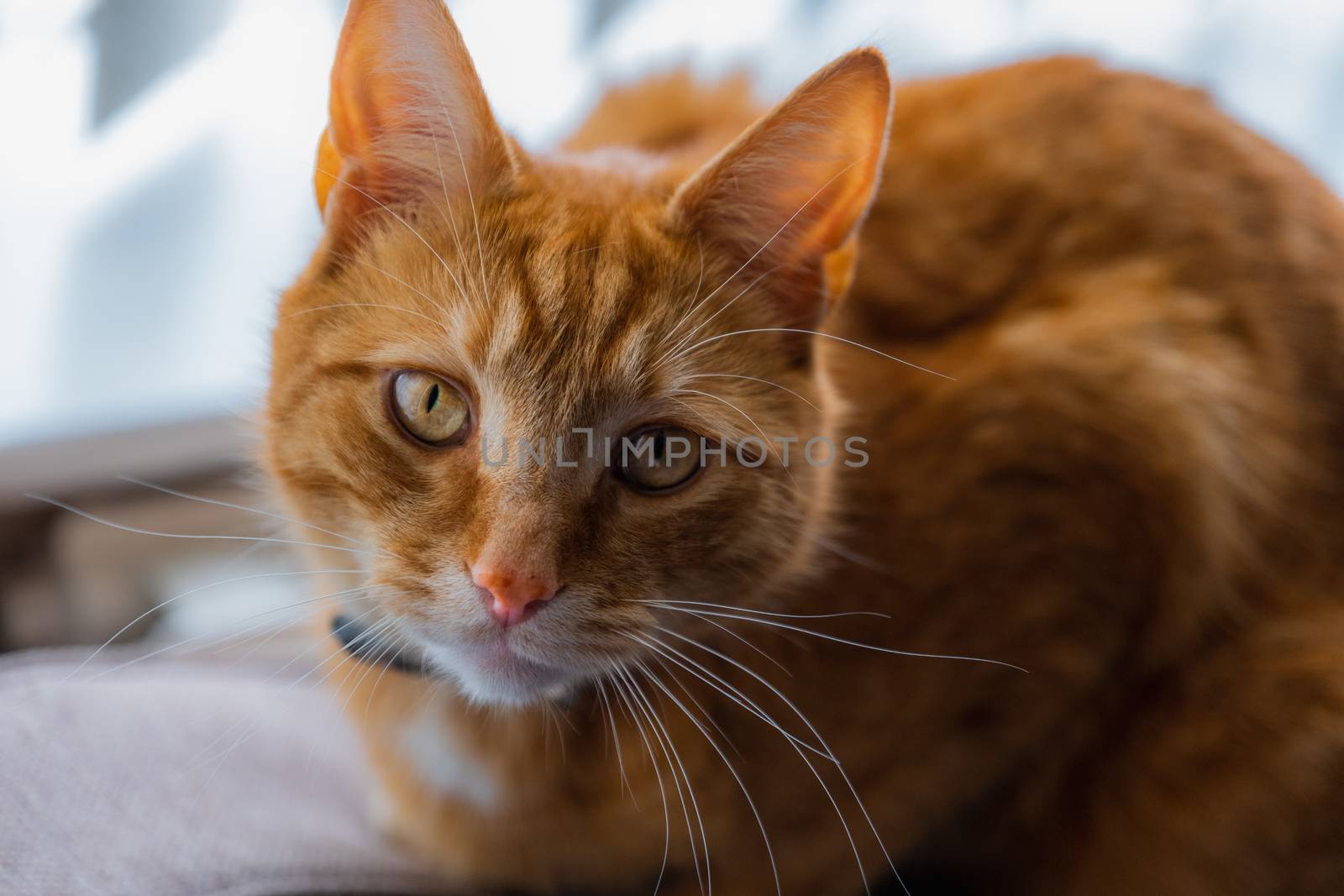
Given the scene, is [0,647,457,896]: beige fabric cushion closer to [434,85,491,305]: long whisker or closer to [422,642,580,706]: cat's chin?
[422,642,580,706]: cat's chin

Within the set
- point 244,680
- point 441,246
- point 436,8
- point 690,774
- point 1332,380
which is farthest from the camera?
point 244,680

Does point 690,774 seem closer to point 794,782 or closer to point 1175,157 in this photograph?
point 794,782

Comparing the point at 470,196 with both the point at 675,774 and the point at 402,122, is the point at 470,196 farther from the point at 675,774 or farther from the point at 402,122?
the point at 675,774

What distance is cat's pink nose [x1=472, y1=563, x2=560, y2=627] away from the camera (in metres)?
0.92

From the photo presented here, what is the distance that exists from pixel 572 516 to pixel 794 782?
51 centimetres

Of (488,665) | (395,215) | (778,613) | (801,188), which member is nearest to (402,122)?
(395,215)

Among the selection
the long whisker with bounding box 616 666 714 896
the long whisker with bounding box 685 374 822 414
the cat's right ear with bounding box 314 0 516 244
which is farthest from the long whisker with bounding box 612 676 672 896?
the cat's right ear with bounding box 314 0 516 244

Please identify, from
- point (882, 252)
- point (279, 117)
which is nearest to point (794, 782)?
point (882, 252)

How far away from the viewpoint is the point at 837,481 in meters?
1.27

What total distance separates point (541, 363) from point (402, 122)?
0.28 metres

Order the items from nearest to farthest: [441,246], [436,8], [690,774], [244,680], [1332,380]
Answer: [436,8], [441,246], [690,774], [1332,380], [244,680]

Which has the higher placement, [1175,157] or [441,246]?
[1175,157]

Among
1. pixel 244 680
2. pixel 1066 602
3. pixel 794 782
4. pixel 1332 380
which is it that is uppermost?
pixel 1332 380

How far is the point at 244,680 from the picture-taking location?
1.79 metres
